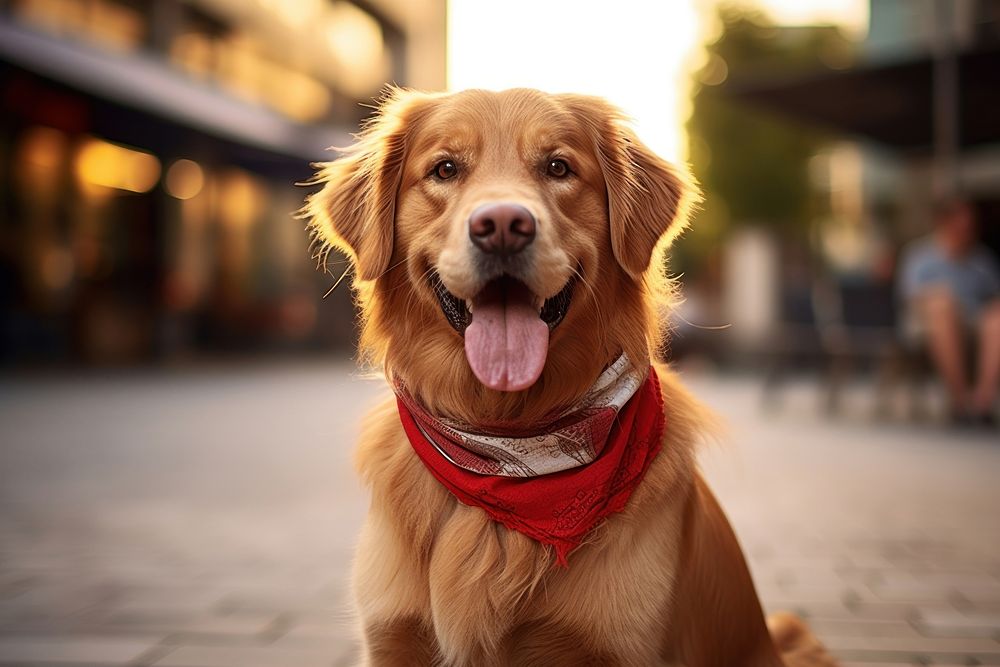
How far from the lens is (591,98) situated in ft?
9.33

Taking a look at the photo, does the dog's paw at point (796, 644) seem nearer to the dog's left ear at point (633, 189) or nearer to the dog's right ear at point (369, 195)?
the dog's left ear at point (633, 189)

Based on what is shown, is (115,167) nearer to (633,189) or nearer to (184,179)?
(184,179)

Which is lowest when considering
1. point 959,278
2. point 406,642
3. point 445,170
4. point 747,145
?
point 406,642

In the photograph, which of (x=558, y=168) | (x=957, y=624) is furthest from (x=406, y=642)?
(x=957, y=624)

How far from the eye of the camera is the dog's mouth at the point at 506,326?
2.36m

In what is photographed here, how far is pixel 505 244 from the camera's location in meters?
2.30

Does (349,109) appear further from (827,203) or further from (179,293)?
(827,203)

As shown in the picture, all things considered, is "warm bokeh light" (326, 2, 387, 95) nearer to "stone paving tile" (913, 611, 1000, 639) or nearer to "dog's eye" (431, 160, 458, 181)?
"dog's eye" (431, 160, 458, 181)

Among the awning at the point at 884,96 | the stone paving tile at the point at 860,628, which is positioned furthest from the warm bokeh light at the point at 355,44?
the stone paving tile at the point at 860,628

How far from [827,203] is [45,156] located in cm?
2906

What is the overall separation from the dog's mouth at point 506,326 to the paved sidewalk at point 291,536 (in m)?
0.84

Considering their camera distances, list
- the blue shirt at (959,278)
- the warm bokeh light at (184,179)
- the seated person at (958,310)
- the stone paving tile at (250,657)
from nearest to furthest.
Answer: the stone paving tile at (250,657) → the seated person at (958,310) → the blue shirt at (959,278) → the warm bokeh light at (184,179)

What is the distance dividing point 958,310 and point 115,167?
50.6 feet

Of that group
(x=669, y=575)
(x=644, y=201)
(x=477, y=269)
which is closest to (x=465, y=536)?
(x=669, y=575)
